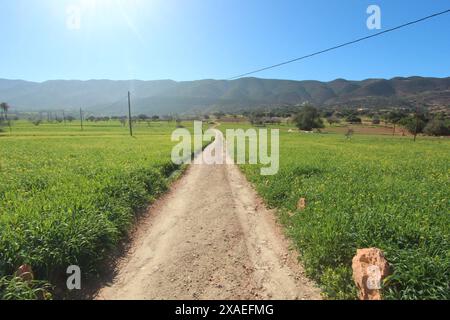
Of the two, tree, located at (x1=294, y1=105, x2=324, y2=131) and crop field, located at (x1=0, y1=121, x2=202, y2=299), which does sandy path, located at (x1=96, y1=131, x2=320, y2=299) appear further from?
tree, located at (x1=294, y1=105, x2=324, y2=131)

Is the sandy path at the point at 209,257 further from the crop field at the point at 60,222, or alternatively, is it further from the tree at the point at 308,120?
the tree at the point at 308,120

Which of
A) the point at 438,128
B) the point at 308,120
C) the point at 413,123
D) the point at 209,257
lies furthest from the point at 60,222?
the point at 308,120

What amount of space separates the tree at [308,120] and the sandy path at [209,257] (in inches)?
3570

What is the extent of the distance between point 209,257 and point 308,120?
3794 inches

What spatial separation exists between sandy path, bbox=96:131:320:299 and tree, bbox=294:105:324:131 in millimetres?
→ 90668

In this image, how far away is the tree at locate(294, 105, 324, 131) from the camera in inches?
3777

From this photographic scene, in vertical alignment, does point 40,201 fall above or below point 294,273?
above

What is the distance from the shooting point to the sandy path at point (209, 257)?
17.2ft

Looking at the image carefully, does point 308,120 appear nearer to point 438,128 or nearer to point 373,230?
point 438,128

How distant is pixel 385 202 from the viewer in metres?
8.33

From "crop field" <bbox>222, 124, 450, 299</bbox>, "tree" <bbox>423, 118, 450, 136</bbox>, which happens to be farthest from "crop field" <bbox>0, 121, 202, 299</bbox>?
"tree" <bbox>423, 118, 450, 136</bbox>
